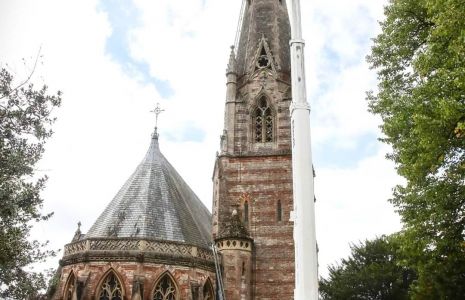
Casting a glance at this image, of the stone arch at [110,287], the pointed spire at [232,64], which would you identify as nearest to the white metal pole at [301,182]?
the stone arch at [110,287]

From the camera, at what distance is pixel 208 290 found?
78.0 ft

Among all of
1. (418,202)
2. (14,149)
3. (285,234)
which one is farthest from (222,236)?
(14,149)

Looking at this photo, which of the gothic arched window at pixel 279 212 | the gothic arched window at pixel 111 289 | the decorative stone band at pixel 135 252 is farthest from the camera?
the gothic arched window at pixel 279 212

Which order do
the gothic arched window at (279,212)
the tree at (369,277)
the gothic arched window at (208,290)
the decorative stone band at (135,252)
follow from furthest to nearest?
the tree at (369,277)
the gothic arched window at (279,212)
the gothic arched window at (208,290)
the decorative stone band at (135,252)

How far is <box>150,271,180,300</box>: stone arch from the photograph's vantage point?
22109mm

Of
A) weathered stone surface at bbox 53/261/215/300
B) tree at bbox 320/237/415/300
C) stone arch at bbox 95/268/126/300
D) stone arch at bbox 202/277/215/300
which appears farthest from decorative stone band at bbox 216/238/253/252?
tree at bbox 320/237/415/300

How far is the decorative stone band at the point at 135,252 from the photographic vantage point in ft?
73.0

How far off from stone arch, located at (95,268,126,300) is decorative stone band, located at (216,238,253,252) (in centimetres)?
539

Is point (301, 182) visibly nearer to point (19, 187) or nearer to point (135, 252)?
point (19, 187)

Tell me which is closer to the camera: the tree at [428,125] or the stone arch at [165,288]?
the tree at [428,125]

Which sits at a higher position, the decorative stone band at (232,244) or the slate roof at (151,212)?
the slate roof at (151,212)

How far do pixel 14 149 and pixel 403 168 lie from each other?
991 cm

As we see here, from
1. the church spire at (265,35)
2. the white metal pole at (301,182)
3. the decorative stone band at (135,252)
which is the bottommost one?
the white metal pole at (301,182)

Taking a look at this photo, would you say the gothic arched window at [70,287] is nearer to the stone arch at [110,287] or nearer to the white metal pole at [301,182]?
the stone arch at [110,287]
